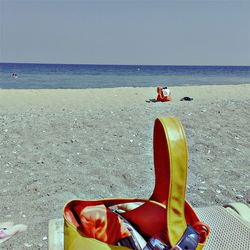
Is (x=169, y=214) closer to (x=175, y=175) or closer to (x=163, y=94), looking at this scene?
(x=175, y=175)

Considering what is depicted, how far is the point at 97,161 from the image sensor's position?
4594 millimetres

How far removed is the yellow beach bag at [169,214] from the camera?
1617 mm

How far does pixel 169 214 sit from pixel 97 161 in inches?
118

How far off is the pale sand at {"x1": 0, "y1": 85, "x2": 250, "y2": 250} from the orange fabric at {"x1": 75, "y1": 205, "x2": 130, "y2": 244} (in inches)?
43.8

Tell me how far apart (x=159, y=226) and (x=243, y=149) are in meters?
3.38

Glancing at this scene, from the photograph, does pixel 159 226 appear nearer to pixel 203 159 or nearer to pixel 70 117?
pixel 203 159

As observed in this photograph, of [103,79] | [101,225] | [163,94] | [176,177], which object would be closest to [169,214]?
[176,177]

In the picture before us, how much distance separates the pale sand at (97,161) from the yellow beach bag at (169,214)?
3.85 feet

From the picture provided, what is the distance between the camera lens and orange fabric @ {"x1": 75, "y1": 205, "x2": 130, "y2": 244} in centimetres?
183

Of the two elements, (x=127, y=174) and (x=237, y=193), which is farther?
(x=127, y=174)

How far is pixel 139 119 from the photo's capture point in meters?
6.55

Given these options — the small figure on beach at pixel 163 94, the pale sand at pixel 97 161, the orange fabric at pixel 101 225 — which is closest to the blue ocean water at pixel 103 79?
the small figure on beach at pixel 163 94

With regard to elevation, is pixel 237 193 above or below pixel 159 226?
below

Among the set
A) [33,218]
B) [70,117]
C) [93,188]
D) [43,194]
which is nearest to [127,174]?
[93,188]
